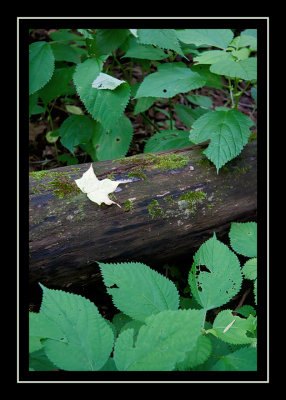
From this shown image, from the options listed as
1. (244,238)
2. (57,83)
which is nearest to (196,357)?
(244,238)

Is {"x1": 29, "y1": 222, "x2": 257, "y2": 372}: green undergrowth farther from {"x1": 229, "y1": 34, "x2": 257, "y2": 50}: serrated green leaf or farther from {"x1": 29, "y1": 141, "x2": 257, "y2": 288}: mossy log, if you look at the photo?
{"x1": 229, "y1": 34, "x2": 257, "y2": 50}: serrated green leaf

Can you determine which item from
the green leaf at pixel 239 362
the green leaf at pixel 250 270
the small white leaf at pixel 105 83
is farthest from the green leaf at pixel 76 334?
the small white leaf at pixel 105 83

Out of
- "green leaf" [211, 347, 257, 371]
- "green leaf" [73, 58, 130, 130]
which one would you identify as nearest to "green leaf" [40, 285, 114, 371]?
"green leaf" [211, 347, 257, 371]

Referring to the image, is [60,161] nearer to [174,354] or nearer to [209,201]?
[209,201]

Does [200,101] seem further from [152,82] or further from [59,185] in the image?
[59,185]

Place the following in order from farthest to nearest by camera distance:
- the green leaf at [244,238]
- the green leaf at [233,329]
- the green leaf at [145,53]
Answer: the green leaf at [145,53] → the green leaf at [244,238] → the green leaf at [233,329]

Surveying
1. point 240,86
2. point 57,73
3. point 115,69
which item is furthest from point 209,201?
point 240,86

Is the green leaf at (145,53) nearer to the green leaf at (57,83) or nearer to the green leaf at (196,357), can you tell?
the green leaf at (57,83)
